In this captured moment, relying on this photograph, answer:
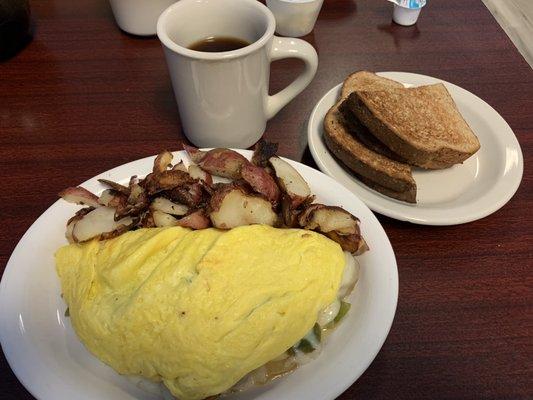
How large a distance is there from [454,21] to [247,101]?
103 centimetres

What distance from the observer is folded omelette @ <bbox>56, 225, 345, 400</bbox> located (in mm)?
636

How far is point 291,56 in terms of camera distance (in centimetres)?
104

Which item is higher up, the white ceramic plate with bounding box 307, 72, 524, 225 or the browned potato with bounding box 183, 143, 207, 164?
the browned potato with bounding box 183, 143, 207, 164

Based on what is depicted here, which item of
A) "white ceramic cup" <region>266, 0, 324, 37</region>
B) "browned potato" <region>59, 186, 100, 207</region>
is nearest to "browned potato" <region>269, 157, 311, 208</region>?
"browned potato" <region>59, 186, 100, 207</region>

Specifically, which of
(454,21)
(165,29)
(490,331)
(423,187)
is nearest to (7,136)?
(165,29)

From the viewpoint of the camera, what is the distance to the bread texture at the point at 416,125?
106 centimetres

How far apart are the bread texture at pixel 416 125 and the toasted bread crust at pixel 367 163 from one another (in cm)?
5

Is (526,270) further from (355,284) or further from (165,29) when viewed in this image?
(165,29)

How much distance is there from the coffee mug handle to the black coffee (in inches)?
A: 3.7

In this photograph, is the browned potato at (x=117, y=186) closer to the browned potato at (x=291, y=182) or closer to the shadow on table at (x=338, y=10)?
the browned potato at (x=291, y=182)

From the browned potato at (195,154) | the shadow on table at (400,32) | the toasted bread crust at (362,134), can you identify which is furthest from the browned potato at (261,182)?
the shadow on table at (400,32)

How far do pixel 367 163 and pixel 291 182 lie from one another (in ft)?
0.91

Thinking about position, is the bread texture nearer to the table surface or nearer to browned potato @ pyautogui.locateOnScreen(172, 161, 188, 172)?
the table surface

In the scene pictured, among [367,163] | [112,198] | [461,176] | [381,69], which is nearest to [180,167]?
[112,198]
